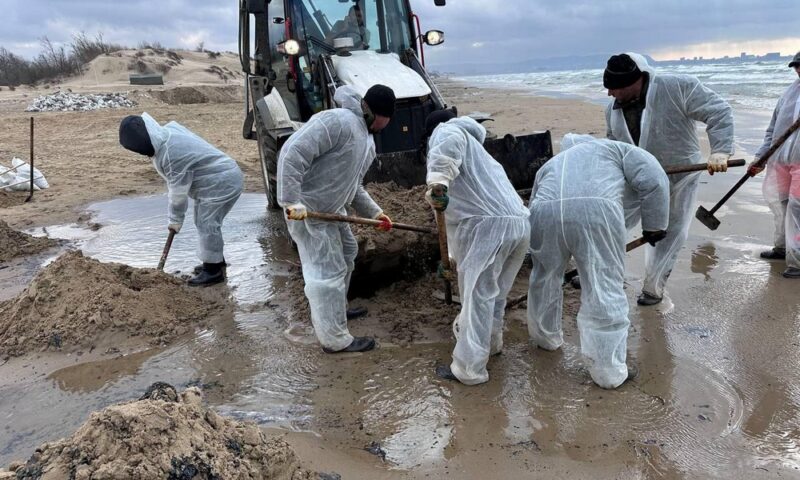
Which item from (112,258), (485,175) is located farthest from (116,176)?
(485,175)

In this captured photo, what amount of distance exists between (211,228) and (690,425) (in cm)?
401

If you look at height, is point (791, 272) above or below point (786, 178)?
below

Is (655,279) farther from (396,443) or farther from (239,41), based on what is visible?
(239,41)

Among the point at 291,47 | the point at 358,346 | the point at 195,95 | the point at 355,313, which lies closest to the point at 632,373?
the point at 358,346

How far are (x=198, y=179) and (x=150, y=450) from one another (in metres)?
3.50

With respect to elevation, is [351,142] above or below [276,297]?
above

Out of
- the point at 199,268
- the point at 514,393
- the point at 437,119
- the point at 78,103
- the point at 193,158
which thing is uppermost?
the point at 78,103

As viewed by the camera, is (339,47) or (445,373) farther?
(339,47)

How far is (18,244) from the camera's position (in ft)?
19.7

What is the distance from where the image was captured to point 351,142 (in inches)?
140

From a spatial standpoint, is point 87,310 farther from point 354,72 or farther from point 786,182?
point 786,182

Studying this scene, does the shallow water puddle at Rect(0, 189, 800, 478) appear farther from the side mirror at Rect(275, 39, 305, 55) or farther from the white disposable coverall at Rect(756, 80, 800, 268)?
the side mirror at Rect(275, 39, 305, 55)

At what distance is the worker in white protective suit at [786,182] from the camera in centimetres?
450

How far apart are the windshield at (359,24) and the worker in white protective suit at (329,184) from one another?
9.23 feet
